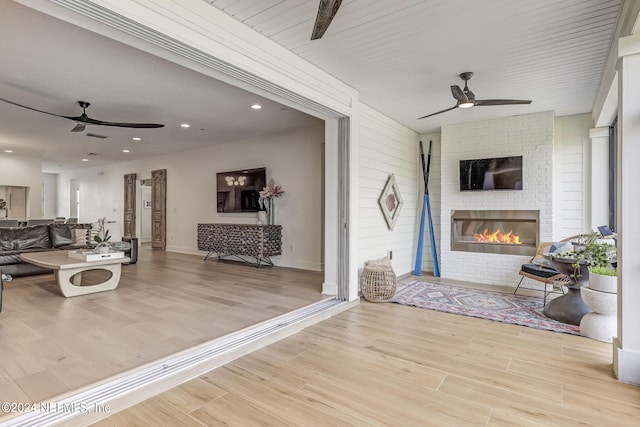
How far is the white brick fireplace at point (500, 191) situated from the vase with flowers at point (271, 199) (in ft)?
10.00

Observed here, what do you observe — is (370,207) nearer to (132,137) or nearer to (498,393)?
(498,393)

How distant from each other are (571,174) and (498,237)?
4.53 feet

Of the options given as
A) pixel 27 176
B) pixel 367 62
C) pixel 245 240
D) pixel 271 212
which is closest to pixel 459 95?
pixel 367 62

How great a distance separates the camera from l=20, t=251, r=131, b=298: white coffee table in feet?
13.5

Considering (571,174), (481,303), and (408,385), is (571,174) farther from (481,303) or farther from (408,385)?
(408,385)

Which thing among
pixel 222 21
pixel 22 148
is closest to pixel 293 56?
pixel 222 21

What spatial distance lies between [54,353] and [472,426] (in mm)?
2898

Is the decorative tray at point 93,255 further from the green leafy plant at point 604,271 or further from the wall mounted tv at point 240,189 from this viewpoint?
the green leafy plant at point 604,271

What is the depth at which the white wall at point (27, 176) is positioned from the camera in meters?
8.72

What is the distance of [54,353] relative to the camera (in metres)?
2.51

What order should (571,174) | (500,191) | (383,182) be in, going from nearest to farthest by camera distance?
Result: (571,174) < (383,182) < (500,191)

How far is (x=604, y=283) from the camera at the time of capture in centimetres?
292

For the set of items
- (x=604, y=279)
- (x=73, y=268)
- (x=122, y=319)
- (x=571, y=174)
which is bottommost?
(x=122, y=319)

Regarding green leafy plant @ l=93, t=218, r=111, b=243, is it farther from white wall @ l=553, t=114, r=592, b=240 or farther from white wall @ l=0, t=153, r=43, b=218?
white wall @ l=553, t=114, r=592, b=240
